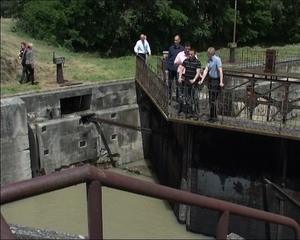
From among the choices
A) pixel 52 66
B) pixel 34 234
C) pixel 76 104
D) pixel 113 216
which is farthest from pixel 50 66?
pixel 34 234

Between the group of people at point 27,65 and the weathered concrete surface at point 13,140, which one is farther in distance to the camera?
the group of people at point 27,65

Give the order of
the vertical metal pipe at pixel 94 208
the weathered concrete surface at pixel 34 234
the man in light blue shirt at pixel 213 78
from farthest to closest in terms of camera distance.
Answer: the man in light blue shirt at pixel 213 78
the weathered concrete surface at pixel 34 234
the vertical metal pipe at pixel 94 208

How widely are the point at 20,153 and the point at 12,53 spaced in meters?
5.34

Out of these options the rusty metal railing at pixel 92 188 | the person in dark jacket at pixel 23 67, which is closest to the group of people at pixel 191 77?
the person in dark jacket at pixel 23 67

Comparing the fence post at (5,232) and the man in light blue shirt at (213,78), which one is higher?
the fence post at (5,232)

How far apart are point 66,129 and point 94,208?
44.5 ft

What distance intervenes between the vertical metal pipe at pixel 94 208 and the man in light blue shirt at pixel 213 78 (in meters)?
9.02

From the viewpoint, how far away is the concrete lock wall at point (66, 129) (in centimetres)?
1413

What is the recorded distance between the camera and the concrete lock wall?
46.4 feet

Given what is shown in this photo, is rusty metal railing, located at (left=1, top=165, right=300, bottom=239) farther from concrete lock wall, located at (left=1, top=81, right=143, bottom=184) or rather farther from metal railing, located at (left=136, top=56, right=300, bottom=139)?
concrete lock wall, located at (left=1, top=81, right=143, bottom=184)

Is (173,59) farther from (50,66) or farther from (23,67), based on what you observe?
(50,66)

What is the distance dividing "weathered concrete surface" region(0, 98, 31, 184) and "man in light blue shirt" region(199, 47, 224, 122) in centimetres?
495

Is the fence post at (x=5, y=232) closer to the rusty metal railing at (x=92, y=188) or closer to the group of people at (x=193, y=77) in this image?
the rusty metal railing at (x=92, y=188)

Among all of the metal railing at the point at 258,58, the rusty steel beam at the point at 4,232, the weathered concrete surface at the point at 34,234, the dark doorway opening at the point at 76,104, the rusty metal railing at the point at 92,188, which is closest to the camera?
the rusty steel beam at the point at 4,232
